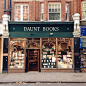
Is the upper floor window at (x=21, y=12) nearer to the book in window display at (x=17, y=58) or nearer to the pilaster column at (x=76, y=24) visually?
the book in window display at (x=17, y=58)

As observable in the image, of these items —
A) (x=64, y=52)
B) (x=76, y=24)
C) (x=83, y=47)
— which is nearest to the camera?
(x=76, y=24)

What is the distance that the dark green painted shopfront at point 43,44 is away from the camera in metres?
11.9

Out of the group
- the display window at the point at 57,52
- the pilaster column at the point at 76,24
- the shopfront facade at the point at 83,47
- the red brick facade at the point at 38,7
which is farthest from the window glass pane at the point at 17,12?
the shopfront facade at the point at 83,47

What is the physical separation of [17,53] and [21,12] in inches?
174

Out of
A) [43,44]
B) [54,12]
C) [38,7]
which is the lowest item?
[43,44]

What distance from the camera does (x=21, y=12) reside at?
12.5m

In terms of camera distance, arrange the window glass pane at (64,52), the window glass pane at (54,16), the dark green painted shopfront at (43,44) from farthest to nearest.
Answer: the window glass pane at (54,16)
the window glass pane at (64,52)
the dark green painted shopfront at (43,44)

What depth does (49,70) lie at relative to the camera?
11781 mm

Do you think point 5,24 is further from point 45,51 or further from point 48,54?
point 48,54

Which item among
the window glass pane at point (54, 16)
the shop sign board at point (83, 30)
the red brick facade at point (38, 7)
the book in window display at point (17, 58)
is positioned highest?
the red brick facade at point (38, 7)

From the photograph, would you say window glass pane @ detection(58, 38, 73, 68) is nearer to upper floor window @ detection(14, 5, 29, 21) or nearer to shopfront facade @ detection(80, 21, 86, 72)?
shopfront facade @ detection(80, 21, 86, 72)

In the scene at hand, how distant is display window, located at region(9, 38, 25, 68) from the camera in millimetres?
12008

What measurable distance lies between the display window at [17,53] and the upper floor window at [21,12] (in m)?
2.34

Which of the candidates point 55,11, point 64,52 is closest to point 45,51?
point 64,52
